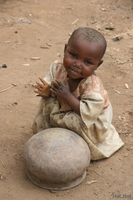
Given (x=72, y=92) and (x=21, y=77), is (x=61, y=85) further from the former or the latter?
(x=21, y=77)

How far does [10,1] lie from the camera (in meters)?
9.60

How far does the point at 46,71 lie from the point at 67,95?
115 inches

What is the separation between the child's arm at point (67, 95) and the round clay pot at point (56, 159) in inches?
12.8

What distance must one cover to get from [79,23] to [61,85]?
17.6 feet

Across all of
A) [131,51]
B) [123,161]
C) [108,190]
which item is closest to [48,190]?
[108,190]

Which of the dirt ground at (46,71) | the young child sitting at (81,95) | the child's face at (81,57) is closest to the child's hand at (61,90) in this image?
the young child sitting at (81,95)

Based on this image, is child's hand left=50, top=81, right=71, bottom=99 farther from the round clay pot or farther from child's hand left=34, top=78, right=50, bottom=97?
the round clay pot

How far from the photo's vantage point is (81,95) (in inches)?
156

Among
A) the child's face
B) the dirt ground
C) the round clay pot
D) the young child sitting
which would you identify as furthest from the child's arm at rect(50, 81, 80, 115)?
the dirt ground

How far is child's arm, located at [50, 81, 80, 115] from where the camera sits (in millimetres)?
3826

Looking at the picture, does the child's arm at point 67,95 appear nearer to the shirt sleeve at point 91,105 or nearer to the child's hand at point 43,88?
the shirt sleeve at point 91,105

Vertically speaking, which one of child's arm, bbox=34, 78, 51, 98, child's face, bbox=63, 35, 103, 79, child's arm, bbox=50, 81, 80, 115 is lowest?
child's arm, bbox=34, 78, 51, 98

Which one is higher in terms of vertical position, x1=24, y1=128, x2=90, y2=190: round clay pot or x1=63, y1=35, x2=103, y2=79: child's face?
x1=63, y1=35, x2=103, y2=79: child's face

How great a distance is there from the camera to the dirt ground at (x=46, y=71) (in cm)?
387
